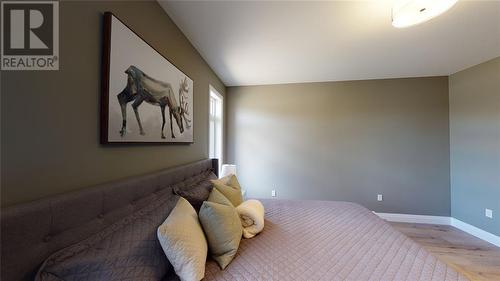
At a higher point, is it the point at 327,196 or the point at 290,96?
the point at 290,96

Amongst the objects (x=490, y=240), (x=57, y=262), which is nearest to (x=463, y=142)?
(x=490, y=240)

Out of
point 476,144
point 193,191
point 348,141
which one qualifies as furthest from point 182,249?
point 476,144

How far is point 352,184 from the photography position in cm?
360

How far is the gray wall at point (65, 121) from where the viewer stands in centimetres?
72

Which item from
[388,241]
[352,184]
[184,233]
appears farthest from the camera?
[352,184]

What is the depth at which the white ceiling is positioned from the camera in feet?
5.61

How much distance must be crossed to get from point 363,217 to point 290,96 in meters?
2.49

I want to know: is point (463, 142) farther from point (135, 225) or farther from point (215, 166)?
point (135, 225)

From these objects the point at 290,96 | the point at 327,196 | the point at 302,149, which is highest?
the point at 290,96

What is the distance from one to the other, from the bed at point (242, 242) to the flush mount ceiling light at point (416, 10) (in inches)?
64.2

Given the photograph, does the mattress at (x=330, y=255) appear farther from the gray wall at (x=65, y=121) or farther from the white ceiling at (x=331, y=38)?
the white ceiling at (x=331, y=38)

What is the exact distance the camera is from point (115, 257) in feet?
2.68

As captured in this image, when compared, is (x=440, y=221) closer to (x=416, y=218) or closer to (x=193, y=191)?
(x=416, y=218)

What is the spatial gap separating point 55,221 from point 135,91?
835 mm
